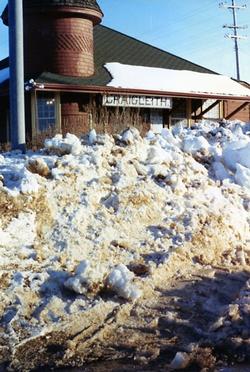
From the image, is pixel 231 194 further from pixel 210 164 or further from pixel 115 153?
pixel 115 153

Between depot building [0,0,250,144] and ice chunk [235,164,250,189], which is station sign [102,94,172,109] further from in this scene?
ice chunk [235,164,250,189]

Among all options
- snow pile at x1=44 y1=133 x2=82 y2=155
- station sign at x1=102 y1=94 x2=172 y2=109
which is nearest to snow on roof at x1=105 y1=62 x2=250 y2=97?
station sign at x1=102 y1=94 x2=172 y2=109

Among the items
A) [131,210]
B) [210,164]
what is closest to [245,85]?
[210,164]

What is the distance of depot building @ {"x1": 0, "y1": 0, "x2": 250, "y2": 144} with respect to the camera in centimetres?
2159

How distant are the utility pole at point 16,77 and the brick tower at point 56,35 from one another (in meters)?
11.2

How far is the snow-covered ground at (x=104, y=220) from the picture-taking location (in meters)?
6.72

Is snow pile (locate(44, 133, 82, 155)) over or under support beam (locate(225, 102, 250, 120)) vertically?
over

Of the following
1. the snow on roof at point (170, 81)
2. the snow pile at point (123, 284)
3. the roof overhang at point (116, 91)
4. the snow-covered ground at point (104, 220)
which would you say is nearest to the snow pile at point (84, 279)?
the snow-covered ground at point (104, 220)

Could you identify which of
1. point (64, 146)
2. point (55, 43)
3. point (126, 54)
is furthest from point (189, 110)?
point (64, 146)

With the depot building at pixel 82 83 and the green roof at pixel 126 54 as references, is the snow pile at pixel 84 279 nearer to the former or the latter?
the depot building at pixel 82 83

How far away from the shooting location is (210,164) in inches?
412

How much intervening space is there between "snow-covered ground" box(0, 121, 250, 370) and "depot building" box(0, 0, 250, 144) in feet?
34.1

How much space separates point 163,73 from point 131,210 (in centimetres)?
1788

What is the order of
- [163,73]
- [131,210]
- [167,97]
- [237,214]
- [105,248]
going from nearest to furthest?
[105,248] < [131,210] < [237,214] < [167,97] < [163,73]
